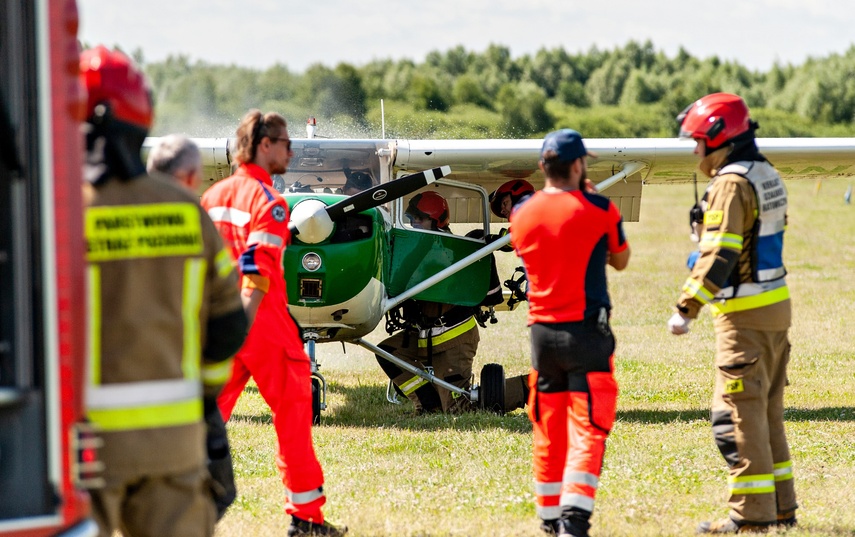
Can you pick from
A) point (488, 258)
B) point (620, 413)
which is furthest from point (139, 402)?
point (488, 258)

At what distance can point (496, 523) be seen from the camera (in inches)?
209

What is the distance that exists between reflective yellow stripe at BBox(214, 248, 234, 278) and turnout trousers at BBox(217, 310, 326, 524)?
171 centimetres

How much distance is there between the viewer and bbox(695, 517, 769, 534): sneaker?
5.07 meters

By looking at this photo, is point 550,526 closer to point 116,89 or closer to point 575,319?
point 575,319

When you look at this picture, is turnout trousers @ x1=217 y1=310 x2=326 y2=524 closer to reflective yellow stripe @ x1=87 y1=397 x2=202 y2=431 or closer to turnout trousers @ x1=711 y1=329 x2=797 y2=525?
→ reflective yellow stripe @ x1=87 y1=397 x2=202 y2=431

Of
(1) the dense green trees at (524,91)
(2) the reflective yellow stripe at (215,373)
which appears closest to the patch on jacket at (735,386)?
(2) the reflective yellow stripe at (215,373)

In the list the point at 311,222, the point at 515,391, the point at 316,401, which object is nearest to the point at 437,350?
the point at 515,391

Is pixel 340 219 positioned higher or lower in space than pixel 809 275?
higher

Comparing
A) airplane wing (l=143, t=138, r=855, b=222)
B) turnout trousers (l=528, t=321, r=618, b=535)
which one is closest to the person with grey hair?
turnout trousers (l=528, t=321, r=618, b=535)

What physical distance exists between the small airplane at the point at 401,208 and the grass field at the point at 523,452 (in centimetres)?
71

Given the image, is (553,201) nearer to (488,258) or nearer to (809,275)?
(488,258)

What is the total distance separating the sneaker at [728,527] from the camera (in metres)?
5.07

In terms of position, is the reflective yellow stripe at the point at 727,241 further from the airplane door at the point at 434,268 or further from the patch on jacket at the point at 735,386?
the airplane door at the point at 434,268

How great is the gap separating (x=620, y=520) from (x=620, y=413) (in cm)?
355
